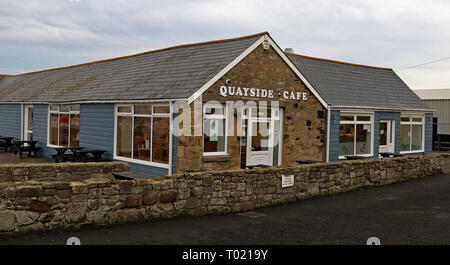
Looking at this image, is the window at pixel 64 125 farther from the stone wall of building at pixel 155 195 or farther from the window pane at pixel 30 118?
the stone wall of building at pixel 155 195

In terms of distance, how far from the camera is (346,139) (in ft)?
62.3

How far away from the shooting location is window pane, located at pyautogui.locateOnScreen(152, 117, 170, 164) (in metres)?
13.4

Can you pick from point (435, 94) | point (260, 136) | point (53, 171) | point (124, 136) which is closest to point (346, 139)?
point (260, 136)

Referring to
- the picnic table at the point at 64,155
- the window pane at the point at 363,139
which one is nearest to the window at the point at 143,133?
the picnic table at the point at 64,155

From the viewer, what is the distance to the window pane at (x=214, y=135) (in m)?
13.4

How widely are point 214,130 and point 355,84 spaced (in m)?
10.7

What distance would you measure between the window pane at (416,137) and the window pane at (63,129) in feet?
56.0

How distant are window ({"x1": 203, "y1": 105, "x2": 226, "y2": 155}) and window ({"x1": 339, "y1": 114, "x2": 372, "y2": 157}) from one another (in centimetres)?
696

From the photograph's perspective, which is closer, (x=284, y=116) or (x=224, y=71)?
(x=224, y=71)

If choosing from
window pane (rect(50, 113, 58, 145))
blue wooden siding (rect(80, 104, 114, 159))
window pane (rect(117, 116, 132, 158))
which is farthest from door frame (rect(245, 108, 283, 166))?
window pane (rect(50, 113, 58, 145))

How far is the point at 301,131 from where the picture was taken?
16312 mm

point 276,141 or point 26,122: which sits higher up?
point 26,122

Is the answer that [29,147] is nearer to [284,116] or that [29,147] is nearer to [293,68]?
[284,116]
